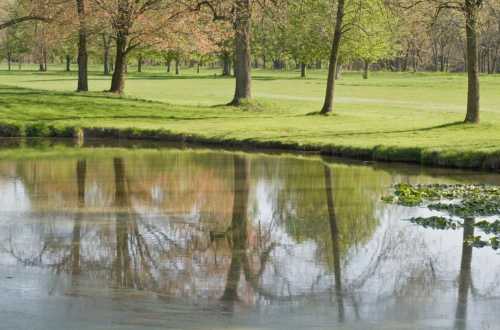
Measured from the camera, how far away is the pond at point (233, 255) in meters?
10.2

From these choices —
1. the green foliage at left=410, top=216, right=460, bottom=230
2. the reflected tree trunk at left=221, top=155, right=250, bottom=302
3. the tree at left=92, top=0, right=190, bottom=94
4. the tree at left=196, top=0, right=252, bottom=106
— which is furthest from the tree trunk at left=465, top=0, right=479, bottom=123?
the tree at left=92, top=0, right=190, bottom=94

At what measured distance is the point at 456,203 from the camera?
17.6 metres

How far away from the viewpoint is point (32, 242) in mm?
14164

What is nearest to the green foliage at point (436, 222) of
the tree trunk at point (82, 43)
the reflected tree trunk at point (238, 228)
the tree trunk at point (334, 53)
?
the reflected tree trunk at point (238, 228)

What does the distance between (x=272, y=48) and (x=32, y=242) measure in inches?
3375

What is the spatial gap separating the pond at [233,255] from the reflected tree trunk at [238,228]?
38mm

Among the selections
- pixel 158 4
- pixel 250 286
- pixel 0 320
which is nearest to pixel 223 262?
pixel 250 286

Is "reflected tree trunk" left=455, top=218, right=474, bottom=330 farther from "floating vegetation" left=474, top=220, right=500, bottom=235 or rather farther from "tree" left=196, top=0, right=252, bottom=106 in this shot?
"tree" left=196, top=0, right=252, bottom=106

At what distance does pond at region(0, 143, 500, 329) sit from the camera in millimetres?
10203

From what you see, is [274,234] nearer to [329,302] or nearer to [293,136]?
[329,302]

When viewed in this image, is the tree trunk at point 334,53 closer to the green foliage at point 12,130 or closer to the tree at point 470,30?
the tree at point 470,30

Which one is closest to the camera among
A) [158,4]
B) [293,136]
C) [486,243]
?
[486,243]

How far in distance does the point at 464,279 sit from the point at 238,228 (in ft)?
15.6

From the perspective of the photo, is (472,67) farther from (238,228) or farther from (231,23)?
(238,228)
